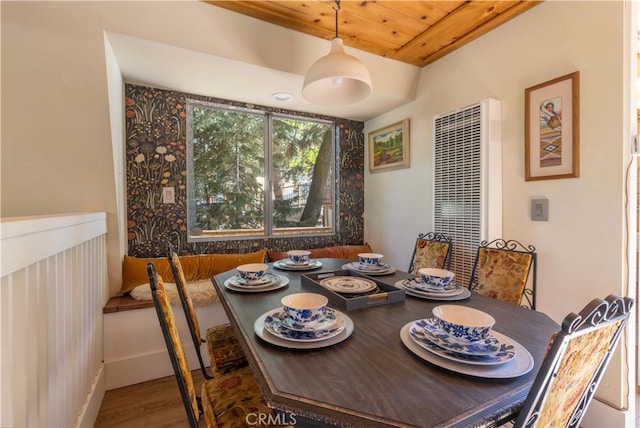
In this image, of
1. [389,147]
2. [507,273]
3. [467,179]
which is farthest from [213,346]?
[389,147]

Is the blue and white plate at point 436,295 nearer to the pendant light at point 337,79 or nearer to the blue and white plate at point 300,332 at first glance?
the blue and white plate at point 300,332

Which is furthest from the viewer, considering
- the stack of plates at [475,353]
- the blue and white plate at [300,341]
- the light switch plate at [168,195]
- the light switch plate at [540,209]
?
the light switch plate at [168,195]

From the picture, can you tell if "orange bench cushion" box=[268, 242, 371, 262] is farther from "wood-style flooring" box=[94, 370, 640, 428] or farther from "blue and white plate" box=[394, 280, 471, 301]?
"blue and white plate" box=[394, 280, 471, 301]

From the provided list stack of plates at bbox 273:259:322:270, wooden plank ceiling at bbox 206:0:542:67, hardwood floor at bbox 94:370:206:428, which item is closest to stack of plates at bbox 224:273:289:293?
stack of plates at bbox 273:259:322:270

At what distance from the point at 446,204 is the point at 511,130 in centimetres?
73

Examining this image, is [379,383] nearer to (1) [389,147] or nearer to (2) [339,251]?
(2) [339,251]

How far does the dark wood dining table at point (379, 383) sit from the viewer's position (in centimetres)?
60

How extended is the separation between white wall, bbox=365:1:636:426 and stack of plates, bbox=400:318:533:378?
1.29 meters

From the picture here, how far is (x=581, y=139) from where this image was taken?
170 centimetres

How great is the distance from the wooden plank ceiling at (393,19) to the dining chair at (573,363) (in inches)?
83.0

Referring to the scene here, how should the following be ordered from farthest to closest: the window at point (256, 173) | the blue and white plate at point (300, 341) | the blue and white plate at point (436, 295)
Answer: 1. the window at point (256, 173)
2. the blue and white plate at point (436, 295)
3. the blue and white plate at point (300, 341)

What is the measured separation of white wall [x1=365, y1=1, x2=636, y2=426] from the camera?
155cm

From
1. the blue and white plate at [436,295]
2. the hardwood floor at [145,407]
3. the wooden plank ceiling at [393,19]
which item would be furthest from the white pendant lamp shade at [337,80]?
the hardwood floor at [145,407]

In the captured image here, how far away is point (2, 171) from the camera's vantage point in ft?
5.46
